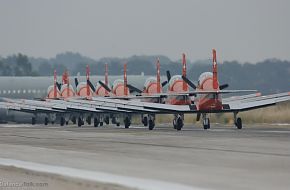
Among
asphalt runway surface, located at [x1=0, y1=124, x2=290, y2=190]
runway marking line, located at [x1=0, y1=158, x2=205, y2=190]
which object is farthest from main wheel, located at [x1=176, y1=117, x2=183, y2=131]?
runway marking line, located at [x1=0, y1=158, x2=205, y2=190]

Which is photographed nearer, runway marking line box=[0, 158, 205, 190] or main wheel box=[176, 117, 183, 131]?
runway marking line box=[0, 158, 205, 190]

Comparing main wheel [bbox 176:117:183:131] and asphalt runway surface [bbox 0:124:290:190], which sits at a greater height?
main wheel [bbox 176:117:183:131]

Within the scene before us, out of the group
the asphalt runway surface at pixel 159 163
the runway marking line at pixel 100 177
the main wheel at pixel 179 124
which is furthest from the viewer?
Answer: the main wheel at pixel 179 124

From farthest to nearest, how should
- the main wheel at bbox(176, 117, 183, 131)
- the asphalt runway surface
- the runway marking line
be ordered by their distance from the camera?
the main wheel at bbox(176, 117, 183, 131), the asphalt runway surface, the runway marking line

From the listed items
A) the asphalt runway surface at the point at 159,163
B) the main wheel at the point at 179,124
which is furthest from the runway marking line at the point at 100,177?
the main wheel at the point at 179,124

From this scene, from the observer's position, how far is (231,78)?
380ft

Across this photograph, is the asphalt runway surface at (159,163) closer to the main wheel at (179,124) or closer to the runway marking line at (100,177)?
the runway marking line at (100,177)

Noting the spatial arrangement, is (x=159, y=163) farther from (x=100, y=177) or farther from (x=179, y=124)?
(x=179, y=124)

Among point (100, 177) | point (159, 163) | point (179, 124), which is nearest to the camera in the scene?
point (100, 177)

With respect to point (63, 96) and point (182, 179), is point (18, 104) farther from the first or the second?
point (182, 179)

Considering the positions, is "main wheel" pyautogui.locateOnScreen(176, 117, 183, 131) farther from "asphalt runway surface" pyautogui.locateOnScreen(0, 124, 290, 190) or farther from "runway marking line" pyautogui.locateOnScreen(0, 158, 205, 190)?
"runway marking line" pyautogui.locateOnScreen(0, 158, 205, 190)

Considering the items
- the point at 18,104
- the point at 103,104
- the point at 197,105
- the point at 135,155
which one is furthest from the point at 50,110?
the point at 135,155

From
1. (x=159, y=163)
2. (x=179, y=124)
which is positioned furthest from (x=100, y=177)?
(x=179, y=124)

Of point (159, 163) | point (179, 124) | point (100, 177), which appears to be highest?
point (179, 124)
